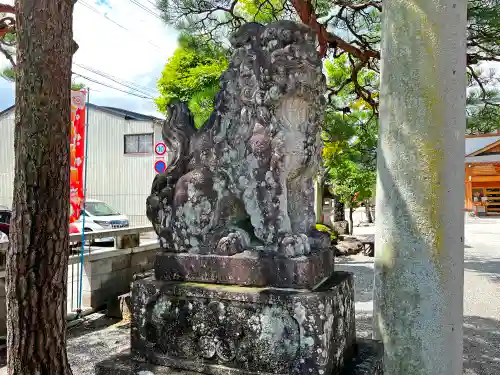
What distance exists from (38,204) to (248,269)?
1565 mm

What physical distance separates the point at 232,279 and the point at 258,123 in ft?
2.55

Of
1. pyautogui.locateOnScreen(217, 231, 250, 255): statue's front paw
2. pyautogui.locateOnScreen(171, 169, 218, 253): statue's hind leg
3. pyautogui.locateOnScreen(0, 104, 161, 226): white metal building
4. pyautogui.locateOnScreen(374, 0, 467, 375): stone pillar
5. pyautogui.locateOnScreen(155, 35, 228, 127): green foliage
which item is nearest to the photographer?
pyautogui.locateOnScreen(217, 231, 250, 255): statue's front paw

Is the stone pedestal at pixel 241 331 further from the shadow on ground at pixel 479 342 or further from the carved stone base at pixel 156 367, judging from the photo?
the shadow on ground at pixel 479 342

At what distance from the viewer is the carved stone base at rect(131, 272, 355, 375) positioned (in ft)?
5.93

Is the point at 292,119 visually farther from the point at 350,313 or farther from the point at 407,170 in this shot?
the point at 350,313

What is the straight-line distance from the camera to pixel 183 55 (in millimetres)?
13984

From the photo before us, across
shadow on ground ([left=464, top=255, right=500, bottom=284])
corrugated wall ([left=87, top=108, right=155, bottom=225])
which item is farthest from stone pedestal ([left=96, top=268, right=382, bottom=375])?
corrugated wall ([left=87, top=108, right=155, bottom=225])

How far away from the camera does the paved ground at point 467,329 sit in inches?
172

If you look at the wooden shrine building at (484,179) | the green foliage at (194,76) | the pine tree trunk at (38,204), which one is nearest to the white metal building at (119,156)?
the green foliage at (194,76)

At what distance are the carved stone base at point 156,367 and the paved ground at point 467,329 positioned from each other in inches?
92.7

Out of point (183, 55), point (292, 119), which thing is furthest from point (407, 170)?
point (183, 55)

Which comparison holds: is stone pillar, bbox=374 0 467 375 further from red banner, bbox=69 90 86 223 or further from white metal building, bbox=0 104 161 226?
white metal building, bbox=0 104 161 226

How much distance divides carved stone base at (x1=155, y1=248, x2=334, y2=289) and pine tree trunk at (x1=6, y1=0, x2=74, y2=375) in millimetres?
987

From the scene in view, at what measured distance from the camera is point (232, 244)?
2.04 m
